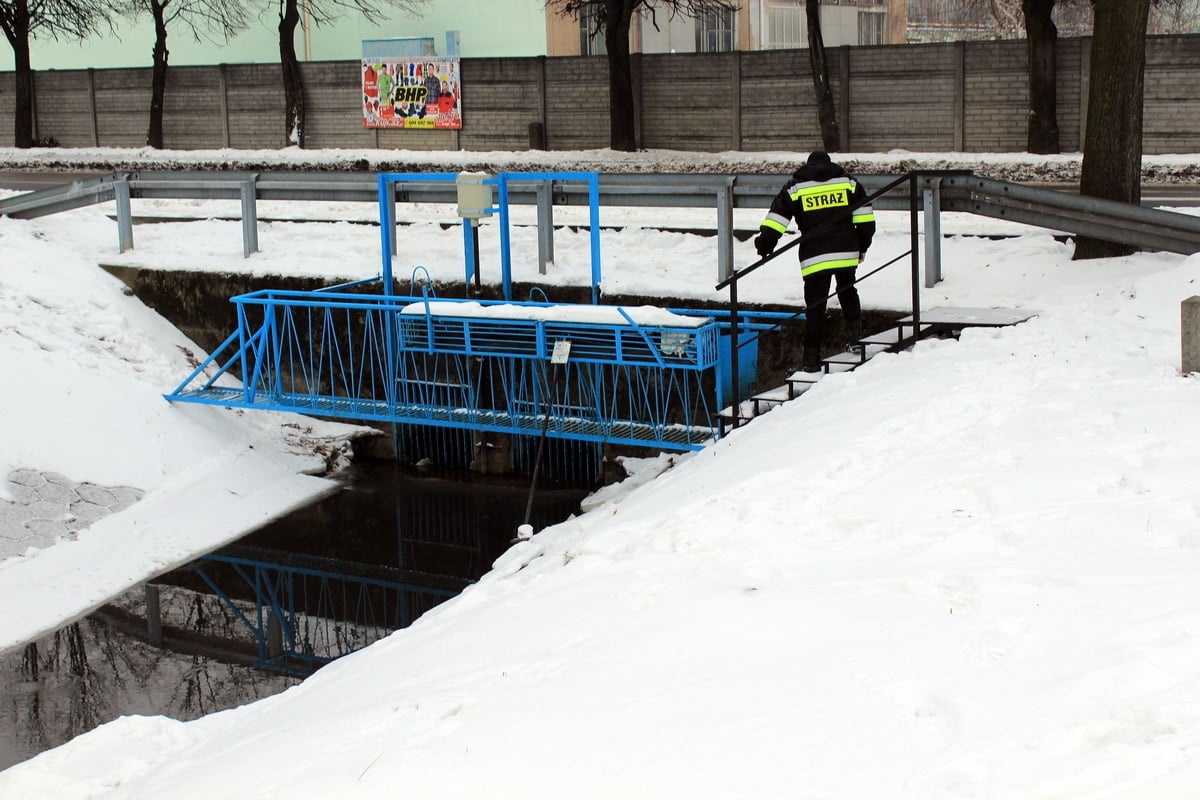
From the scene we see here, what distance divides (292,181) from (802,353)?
6.04 metres

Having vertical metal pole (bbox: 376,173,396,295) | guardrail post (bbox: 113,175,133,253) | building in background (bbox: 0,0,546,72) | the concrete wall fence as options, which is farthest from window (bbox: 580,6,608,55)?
vertical metal pole (bbox: 376,173,396,295)

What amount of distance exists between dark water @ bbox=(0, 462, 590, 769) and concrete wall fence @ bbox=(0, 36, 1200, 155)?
658 inches

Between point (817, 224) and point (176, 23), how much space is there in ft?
119

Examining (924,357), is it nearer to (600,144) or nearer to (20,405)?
(20,405)

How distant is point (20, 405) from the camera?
463 inches

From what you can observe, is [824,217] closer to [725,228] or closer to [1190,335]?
[725,228]

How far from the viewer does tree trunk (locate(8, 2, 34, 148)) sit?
3281 cm

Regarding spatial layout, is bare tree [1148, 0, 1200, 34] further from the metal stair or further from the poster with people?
the metal stair

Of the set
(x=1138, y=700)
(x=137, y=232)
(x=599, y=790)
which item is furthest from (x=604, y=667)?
(x=137, y=232)

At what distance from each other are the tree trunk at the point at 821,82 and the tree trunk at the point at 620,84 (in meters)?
3.71

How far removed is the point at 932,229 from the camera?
11.1 meters

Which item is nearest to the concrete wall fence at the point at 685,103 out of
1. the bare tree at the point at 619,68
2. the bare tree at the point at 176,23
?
the bare tree at the point at 176,23

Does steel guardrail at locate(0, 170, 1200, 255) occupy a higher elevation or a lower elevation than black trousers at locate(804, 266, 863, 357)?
higher

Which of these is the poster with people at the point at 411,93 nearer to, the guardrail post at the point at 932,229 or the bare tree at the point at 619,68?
the bare tree at the point at 619,68
